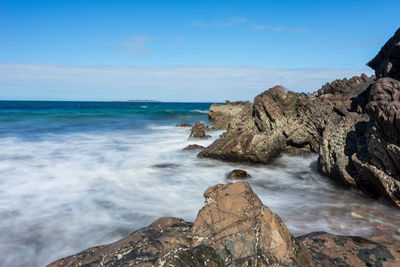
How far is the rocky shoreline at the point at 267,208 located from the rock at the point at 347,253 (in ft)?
0.03

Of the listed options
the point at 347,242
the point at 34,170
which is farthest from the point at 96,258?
the point at 34,170

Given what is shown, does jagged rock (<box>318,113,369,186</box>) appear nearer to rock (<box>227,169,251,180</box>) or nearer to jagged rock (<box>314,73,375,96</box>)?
rock (<box>227,169,251,180</box>)

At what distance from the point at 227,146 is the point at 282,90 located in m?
3.69

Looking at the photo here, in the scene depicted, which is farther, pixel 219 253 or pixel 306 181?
pixel 306 181

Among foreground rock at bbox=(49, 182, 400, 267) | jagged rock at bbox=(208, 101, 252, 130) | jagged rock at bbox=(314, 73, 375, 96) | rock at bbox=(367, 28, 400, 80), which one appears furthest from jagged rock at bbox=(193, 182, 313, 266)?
jagged rock at bbox=(208, 101, 252, 130)

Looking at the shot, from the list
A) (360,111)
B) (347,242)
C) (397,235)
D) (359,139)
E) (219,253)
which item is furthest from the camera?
(360,111)

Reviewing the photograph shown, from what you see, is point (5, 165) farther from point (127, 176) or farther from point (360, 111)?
point (360, 111)

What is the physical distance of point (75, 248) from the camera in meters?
4.18

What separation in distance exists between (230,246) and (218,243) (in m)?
0.12

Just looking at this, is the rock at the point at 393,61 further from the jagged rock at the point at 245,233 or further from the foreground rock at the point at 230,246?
the jagged rock at the point at 245,233

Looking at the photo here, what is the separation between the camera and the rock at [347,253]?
2961 mm

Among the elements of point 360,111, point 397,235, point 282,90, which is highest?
point 282,90

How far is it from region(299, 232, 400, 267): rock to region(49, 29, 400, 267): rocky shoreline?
0.01m

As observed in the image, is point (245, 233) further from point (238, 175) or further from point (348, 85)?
point (348, 85)
